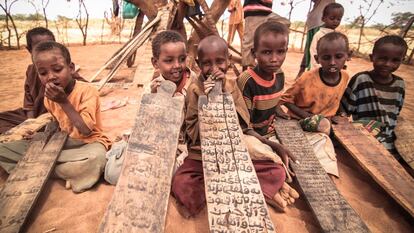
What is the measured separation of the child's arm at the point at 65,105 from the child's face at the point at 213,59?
103 centimetres

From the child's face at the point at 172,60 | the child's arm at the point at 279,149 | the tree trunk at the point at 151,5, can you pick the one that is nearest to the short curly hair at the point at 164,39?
the child's face at the point at 172,60

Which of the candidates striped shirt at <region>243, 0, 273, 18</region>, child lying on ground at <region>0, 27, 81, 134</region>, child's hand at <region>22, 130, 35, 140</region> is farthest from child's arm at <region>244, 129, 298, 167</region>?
striped shirt at <region>243, 0, 273, 18</region>

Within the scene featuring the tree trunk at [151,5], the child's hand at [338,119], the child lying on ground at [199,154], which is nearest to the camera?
the child lying on ground at [199,154]

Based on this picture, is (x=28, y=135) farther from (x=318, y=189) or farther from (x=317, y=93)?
(x=317, y=93)

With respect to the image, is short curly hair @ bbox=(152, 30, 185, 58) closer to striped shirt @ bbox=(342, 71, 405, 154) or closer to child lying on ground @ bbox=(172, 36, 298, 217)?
child lying on ground @ bbox=(172, 36, 298, 217)

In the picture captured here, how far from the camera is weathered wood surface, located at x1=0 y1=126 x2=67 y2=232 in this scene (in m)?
1.65

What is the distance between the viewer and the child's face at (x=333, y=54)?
259cm

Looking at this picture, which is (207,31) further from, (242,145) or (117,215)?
(117,215)

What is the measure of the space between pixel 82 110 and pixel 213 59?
1104 millimetres

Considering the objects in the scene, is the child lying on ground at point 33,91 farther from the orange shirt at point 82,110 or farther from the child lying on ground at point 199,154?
the child lying on ground at point 199,154

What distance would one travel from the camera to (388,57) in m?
2.66

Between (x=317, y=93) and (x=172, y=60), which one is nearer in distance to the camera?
(x=172, y=60)

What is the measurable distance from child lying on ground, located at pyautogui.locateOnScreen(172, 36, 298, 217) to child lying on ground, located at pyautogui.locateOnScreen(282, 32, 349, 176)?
0.69 m

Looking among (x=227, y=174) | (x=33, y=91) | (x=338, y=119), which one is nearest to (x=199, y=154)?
(x=227, y=174)
